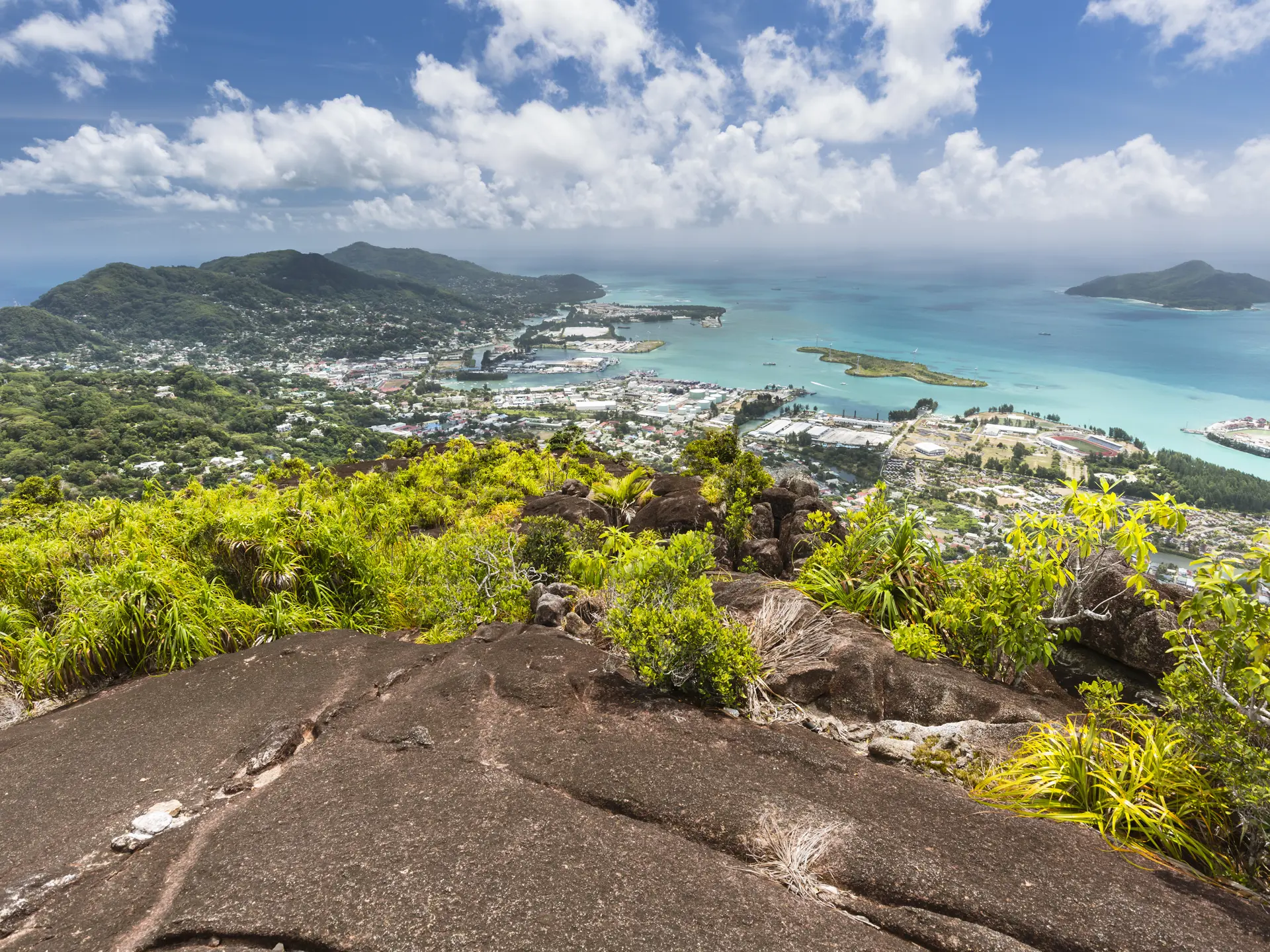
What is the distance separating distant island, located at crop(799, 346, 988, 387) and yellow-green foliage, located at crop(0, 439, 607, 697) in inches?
3453

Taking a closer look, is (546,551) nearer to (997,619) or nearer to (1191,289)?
(997,619)

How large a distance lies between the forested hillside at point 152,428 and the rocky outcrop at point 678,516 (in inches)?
1022

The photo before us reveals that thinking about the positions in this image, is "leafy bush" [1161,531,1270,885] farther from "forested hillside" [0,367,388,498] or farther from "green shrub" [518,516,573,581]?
"forested hillside" [0,367,388,498]

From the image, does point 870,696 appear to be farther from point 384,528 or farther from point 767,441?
point 767,441

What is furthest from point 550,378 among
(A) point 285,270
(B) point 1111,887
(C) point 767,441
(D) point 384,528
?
(A) point 285,270

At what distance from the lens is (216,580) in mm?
5812

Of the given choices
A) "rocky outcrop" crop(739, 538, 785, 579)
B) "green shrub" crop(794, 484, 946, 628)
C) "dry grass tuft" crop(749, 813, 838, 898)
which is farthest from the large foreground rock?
"rocky outcrop" crop(739, 538, 785, 579)

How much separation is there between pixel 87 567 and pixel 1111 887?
910cm

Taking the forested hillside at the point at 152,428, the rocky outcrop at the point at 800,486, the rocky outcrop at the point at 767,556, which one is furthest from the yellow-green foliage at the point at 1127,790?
the forested hillside at the point at 152,428

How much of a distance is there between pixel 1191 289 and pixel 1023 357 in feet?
387

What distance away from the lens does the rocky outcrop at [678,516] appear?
10.3 metres

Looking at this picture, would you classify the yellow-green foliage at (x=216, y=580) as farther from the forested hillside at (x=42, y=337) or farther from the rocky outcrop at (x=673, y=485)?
the forested hillside at (x=42, y=337)

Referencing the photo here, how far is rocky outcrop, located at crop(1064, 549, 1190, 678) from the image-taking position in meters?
4.96

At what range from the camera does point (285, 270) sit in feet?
566
